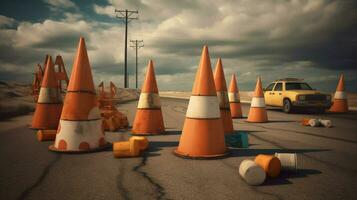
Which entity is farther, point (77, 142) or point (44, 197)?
point (77, 142)

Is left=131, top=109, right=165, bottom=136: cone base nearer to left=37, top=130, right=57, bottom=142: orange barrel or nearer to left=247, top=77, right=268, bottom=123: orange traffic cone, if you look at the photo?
left=37, top=130, right=57, bottom=142: orange barrel

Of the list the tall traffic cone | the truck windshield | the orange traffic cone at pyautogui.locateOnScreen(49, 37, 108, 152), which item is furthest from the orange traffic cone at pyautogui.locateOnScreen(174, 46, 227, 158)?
the truck windshield

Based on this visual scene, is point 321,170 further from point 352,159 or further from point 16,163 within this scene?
point 16,163

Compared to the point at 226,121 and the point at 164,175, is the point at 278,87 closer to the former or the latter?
the point at 226,121

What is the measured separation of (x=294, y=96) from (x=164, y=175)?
1342 centimetres

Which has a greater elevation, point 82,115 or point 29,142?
point 82,115

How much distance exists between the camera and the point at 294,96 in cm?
1620

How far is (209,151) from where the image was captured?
5.65m

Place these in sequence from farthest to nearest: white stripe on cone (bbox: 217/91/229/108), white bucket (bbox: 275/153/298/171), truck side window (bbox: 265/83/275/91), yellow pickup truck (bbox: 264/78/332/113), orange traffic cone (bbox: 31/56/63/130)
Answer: truck side window (bbox: 265/83/275/91)
yellow pickup truck (bbox: 264/78/332/113)
orange traffic cone (bbox: 31/56/63/130)
white stripe on cone (bbox: 217/91/229/108)
white bucket (bbox: 275/153/298/171)

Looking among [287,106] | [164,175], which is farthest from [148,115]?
[287,106]

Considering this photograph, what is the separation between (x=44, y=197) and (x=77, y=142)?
8.49 ft

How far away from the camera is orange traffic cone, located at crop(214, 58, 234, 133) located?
320 inches

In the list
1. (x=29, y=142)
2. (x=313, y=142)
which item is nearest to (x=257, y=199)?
(x=313, y=142)

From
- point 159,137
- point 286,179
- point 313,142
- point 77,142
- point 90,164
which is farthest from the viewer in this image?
point 159,137
